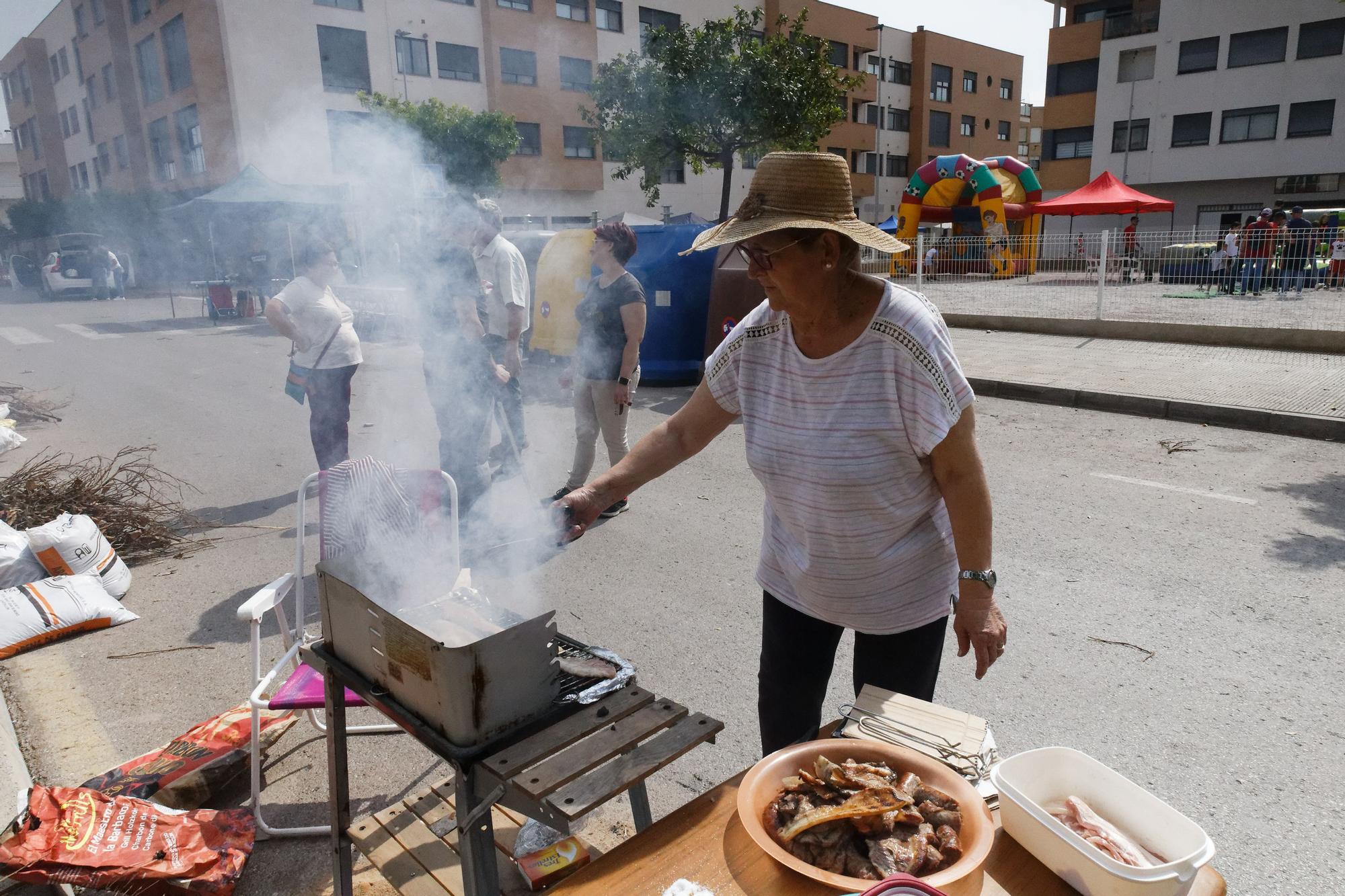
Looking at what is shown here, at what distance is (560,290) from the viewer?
1077 centimetres

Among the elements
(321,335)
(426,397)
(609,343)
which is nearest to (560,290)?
(426,397)

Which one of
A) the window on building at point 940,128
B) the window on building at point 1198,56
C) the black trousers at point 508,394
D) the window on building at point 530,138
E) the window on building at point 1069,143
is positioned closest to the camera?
the black trousers at point 508,394

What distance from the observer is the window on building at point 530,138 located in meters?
31.7

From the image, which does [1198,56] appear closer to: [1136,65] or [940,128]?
[1136,65]

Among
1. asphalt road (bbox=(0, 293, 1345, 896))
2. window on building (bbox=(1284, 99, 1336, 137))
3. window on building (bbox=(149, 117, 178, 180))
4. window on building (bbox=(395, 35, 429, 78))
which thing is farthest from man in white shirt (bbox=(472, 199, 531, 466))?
window on building (bbox=(1284, 99, 1336, 137))

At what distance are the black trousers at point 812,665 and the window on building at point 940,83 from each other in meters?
49.1

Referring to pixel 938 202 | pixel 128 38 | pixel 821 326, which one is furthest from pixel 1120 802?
pixel 938 202

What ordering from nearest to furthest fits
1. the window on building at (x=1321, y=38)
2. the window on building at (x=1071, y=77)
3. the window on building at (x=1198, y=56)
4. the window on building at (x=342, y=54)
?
the window on building at (x=342, y=54) < the window on building at (x=1321, y=38) < the window on building at (x=1198, y=56) < the window on building at (x=1071, y=77)

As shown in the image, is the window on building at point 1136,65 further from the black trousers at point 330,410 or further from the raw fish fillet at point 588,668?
the raw fish fillet at point 588,668

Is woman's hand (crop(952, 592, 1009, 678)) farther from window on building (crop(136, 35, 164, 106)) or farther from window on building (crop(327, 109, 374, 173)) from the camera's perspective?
window on building (crop(136, 35, 164, 106))

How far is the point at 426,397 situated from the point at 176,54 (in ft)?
24.8

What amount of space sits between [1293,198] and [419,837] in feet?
121

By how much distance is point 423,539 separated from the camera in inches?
122

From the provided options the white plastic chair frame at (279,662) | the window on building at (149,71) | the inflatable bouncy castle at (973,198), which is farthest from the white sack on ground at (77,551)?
the inflatable bouncy castle at (973,198)
